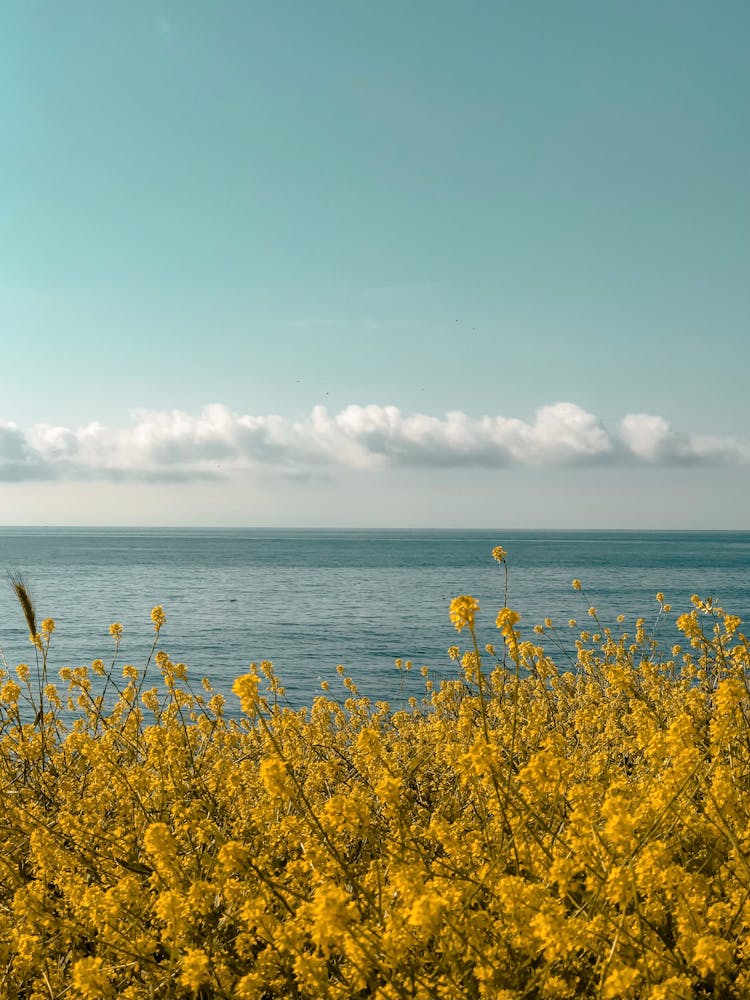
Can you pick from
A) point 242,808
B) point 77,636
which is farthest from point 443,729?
point 77,636

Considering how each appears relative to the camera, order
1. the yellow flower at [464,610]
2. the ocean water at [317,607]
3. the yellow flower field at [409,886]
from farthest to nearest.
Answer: the ocean water at [317,607]
the yellow flower at [464,610]
the yellow flower field at [409,886]

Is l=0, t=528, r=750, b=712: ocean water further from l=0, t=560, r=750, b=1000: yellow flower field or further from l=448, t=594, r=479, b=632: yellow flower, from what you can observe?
l=448, t=594, r=479, b=632: yellow flower

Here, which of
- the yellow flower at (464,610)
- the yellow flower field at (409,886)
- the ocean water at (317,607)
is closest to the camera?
the yellow flower field at (409,886)

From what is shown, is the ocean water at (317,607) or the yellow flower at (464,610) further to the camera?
the ocean water at (317,607)

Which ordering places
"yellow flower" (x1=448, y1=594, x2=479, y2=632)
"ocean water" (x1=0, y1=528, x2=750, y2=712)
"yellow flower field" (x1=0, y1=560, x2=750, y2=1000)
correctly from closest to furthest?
"yellow flower field" (x1=0, y1=560, x2=750, y2=1000)
"yellow flower" (x1=448, y1=594, x2=479, y2=632)
"ocean water" (x1=0, y1=528, x2=750, y2=712)

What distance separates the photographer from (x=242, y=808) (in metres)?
5.48

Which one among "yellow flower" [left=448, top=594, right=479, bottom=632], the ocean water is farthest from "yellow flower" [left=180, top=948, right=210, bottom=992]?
the ocean water

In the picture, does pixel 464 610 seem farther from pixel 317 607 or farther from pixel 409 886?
pixel 317 607

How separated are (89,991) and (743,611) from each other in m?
46.5

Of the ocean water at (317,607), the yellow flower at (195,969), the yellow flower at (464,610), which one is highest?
the yellow flower at (464,610)

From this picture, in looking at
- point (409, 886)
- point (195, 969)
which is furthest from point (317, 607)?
point (409, 886)

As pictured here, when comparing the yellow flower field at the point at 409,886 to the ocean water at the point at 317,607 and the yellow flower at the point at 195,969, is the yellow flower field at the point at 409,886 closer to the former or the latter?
the yellow flower at the point at 195,969

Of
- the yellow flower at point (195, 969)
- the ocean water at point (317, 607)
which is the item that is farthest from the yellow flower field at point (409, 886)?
the ocean water at point (317, 607)

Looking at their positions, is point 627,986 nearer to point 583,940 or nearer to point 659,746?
point 583,940
